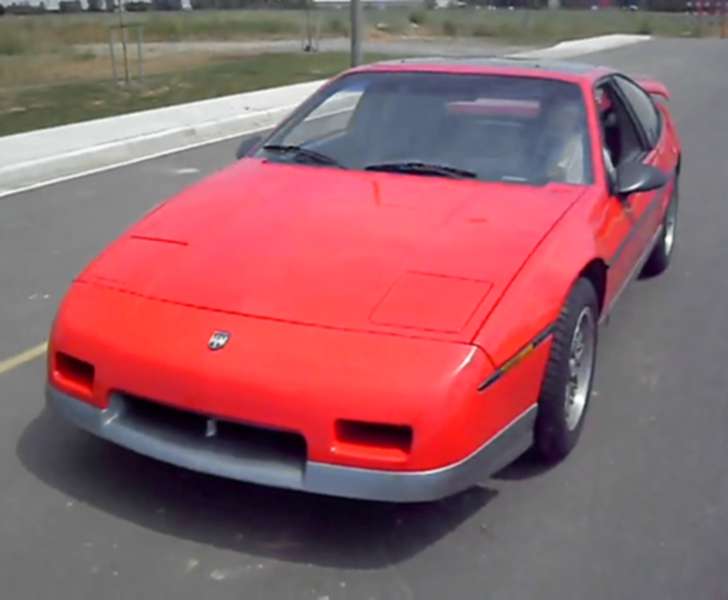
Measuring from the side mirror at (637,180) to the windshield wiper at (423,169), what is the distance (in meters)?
0.65

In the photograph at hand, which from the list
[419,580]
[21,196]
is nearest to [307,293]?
[419,580]

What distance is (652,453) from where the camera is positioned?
4.18 m

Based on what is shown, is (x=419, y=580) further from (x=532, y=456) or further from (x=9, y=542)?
(x=9, y=542)

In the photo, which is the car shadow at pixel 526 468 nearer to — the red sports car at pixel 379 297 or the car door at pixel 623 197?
the red sports car at pixel 379 297

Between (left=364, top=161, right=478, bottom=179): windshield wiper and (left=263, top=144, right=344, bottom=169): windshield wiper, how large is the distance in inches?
7.1

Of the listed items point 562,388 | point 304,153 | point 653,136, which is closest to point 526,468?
point 562,388

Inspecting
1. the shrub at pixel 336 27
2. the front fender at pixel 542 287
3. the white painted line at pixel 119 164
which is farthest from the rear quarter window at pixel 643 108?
the shrub at pixel 336 27

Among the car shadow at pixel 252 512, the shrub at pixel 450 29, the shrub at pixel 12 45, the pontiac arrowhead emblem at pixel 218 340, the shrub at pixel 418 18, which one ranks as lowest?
the shrub at pixel 418 18

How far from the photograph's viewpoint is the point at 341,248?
390cm

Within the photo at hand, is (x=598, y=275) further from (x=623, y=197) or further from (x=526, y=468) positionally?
(x=526, y=468)

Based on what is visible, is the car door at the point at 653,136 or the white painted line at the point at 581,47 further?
the white painted line at the point at 581,47

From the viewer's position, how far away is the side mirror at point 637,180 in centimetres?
464

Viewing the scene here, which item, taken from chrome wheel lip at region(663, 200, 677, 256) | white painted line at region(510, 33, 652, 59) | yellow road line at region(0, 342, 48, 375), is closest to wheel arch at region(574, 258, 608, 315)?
chrome wheel lip at region(663, 200, 677, 256)

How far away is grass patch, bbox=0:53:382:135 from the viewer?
46.5 feet
